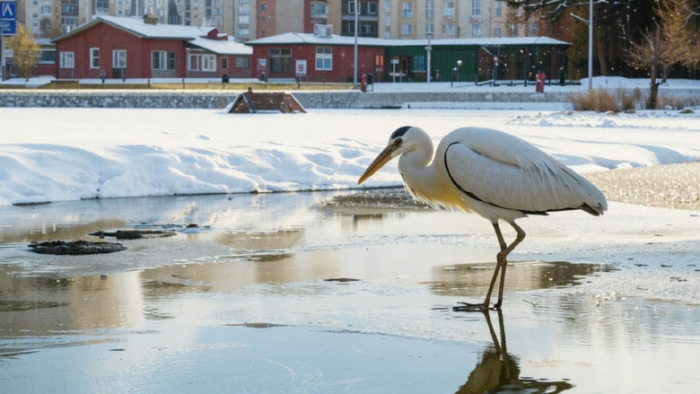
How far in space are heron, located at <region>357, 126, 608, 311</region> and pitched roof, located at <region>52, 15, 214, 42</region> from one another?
7679 centimetres

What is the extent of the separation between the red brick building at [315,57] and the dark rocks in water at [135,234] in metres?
74.2

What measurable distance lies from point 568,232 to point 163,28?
3099 inches

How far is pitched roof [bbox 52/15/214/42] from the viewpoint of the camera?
82938 millimetres

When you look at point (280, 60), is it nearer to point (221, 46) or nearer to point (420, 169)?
point (221, 46)

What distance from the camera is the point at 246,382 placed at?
5.53 m

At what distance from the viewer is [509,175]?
7504 millimetres

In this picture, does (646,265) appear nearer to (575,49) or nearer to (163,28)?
(575,49)

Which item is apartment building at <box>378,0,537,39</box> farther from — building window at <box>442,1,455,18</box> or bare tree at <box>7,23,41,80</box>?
bare tree at <box>7,23,41,80</box>

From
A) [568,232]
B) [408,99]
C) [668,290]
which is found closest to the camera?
[668,290]

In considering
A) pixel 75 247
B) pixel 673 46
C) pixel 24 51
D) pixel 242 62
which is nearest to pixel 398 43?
pixel 242 62

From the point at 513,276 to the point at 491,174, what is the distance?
1610mm

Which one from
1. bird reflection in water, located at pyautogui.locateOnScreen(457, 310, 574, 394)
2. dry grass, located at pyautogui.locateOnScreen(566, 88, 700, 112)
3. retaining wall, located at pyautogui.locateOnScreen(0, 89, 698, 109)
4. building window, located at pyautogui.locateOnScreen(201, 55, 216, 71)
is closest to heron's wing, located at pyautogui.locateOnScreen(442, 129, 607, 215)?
bird reflection in water, located at pyautogui.locateOnScreen(457, 310, 574, 394)

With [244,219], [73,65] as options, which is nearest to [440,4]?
[73,65]

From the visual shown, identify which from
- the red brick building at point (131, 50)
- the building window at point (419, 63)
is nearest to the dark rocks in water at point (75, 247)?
the red brick building at point (131, 50)
